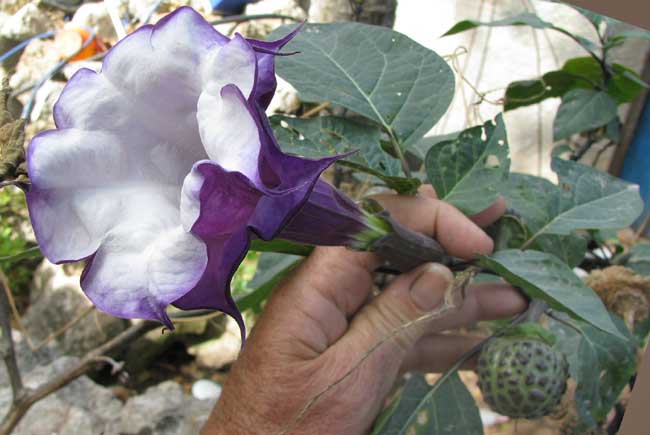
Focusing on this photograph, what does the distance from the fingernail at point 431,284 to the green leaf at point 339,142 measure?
0.26ft

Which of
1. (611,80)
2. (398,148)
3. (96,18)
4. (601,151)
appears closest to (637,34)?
(611,80)

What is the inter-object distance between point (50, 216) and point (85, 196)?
0.9 inches

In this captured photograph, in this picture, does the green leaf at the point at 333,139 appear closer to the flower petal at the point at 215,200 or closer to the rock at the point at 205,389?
the flower petal at the point at 215,200

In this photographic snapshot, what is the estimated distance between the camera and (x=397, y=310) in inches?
23.0

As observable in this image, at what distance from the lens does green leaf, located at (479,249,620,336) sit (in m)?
0.46

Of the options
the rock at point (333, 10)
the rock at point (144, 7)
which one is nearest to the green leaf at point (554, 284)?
the rock at point (333, 10)

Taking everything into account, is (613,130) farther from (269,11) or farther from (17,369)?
(269,11)

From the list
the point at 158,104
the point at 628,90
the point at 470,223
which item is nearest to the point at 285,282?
the point at 470,223

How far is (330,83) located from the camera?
55 centimetres

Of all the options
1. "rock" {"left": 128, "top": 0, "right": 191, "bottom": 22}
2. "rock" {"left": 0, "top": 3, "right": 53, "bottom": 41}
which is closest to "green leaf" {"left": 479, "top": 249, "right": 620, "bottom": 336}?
"rock" {"left": 128, "top": 0, "right": 191, "bottom": 22}

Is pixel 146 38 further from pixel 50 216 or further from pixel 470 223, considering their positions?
pixel 470 223

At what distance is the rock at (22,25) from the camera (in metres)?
2.14

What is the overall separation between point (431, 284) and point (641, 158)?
1.72 ft

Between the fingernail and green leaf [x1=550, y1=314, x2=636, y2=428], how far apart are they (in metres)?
0.19
